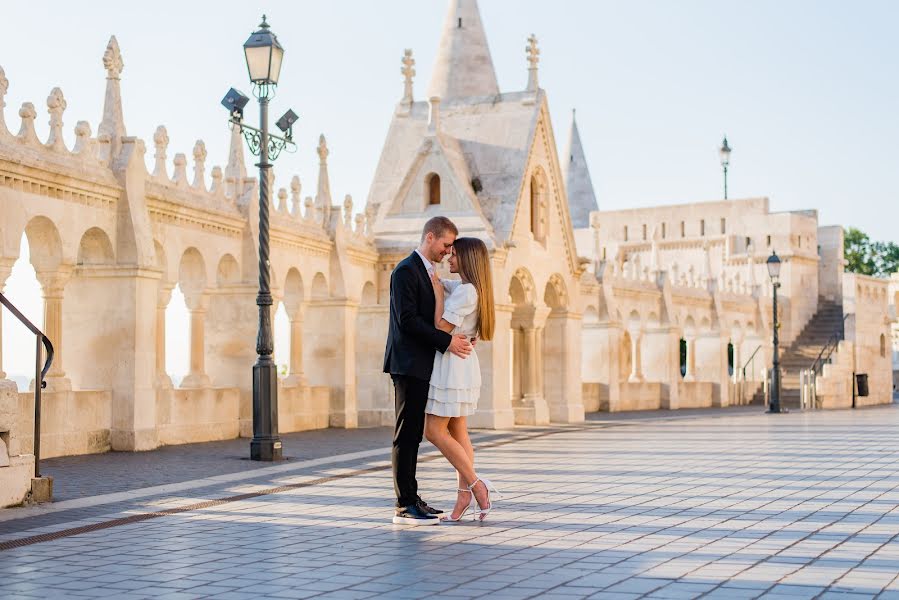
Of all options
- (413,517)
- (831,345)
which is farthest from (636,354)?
(413,517)

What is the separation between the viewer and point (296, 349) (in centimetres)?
2347

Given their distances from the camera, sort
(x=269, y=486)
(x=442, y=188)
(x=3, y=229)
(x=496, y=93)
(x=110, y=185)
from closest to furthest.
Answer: (x=269, y=486) < (x=3, y=229) < (x=110, y=185) < (x=442, y=188) < (x=496, y=93)

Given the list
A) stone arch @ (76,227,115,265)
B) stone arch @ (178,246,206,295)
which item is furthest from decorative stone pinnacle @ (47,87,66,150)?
stone arch @ (178,246,206,295)

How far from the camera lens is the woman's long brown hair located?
29.9 feet

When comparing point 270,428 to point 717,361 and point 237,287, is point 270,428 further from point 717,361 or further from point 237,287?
point 717,361

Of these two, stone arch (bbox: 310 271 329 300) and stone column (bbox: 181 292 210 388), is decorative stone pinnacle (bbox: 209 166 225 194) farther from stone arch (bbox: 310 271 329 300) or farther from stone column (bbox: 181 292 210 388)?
stone arch (bbox: 310 271 329 300)

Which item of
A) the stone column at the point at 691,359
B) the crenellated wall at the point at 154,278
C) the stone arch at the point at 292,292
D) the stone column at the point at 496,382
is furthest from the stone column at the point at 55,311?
the stone column at the point at 691,359

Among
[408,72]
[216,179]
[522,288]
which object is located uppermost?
[408,72]

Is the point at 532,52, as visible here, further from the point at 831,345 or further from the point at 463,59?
the point at 831,345

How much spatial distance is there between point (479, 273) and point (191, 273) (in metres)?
12.3

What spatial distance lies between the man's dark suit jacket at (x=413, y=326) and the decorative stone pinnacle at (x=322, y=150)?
1514cm

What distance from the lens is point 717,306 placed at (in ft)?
140

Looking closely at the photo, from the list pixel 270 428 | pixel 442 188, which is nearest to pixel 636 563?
pixel 270 428

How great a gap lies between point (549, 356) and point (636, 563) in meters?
20.4
